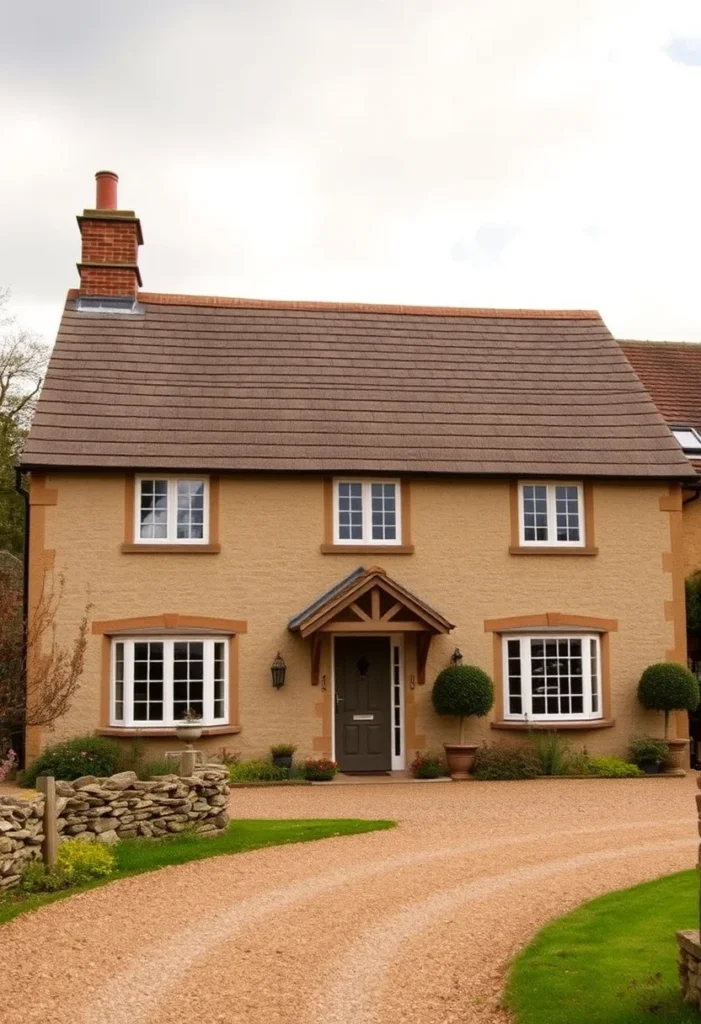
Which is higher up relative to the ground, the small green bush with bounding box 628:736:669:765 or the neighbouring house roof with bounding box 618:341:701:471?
the neighbouring house roof with bounding box 618:341:701:471

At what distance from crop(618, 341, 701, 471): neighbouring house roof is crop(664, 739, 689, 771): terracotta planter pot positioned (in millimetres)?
6793

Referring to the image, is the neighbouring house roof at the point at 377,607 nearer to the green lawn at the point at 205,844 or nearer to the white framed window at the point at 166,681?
the white framed window at the point at 166,681

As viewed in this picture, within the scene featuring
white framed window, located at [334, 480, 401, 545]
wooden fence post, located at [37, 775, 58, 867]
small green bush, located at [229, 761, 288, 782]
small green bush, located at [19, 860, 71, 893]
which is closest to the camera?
small green bush, located at [19, 860, 71, 893]

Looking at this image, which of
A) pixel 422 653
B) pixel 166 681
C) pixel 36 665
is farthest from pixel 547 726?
pixel 36 665

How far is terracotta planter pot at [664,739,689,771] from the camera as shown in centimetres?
1923

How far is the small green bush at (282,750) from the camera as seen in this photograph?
60.8 ft

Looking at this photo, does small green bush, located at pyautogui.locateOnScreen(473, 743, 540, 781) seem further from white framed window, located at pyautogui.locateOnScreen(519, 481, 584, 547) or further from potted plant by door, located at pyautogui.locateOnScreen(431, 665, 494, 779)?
white framed window, located at pyautogui.locateOnScreen(519, 481, 584, 547)

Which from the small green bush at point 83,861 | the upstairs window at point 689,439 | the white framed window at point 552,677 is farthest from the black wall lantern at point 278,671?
the upstairs window at point 689,439

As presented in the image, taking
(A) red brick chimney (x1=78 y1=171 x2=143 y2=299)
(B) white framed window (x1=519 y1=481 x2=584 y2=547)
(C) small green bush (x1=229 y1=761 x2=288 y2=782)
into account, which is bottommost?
(C) small green bush (x1=229 y1=761 x2=288 y2=782)

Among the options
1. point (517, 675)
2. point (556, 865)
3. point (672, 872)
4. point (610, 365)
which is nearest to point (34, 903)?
point (556, 865)

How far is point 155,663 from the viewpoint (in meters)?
18.5

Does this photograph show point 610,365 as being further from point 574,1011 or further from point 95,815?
point 574,1011

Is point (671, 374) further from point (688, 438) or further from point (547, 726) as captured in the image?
Result: point (547, 726)

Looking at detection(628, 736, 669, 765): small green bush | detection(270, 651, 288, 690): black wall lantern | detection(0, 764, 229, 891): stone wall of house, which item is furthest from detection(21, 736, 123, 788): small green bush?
detection(628, 736, 669, 765): small green bush
